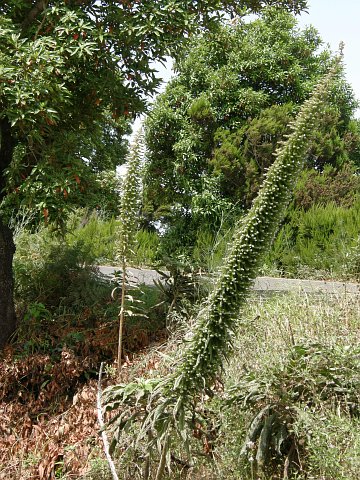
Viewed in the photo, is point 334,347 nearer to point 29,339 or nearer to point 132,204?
point 132,204

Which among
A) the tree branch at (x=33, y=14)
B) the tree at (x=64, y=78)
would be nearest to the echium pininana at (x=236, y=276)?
the tree at (x=64, y=78)

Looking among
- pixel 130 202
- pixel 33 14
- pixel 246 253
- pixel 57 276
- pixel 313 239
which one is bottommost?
pixel 57 276

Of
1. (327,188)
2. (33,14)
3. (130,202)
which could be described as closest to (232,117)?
(327,188)

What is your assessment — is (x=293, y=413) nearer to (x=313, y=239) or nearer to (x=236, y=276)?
(x=236, y=276)

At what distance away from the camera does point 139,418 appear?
10.2ft

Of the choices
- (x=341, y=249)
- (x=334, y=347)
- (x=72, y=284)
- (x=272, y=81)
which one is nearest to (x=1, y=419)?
(x=72, y=284)


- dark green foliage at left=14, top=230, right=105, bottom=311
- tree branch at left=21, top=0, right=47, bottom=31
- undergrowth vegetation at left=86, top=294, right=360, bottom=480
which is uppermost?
tree branch at left=21, top=0, right=47, bottom=31

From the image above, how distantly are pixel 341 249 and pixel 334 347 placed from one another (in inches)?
264

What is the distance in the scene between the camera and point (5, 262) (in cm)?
591

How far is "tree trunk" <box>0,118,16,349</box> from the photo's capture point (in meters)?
5.90

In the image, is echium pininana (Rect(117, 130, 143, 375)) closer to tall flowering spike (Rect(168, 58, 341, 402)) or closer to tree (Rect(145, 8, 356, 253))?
tall flowering spike (Rect(168, 58, 341, 402))

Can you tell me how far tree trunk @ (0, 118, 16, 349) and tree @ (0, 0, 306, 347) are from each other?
10 millimetres

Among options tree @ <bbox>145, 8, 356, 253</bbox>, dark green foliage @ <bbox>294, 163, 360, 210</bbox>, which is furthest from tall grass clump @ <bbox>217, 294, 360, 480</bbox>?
tree @ <bbox>145, 8, 356, 253</bbox>

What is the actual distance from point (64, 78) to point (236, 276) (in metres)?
3.02
